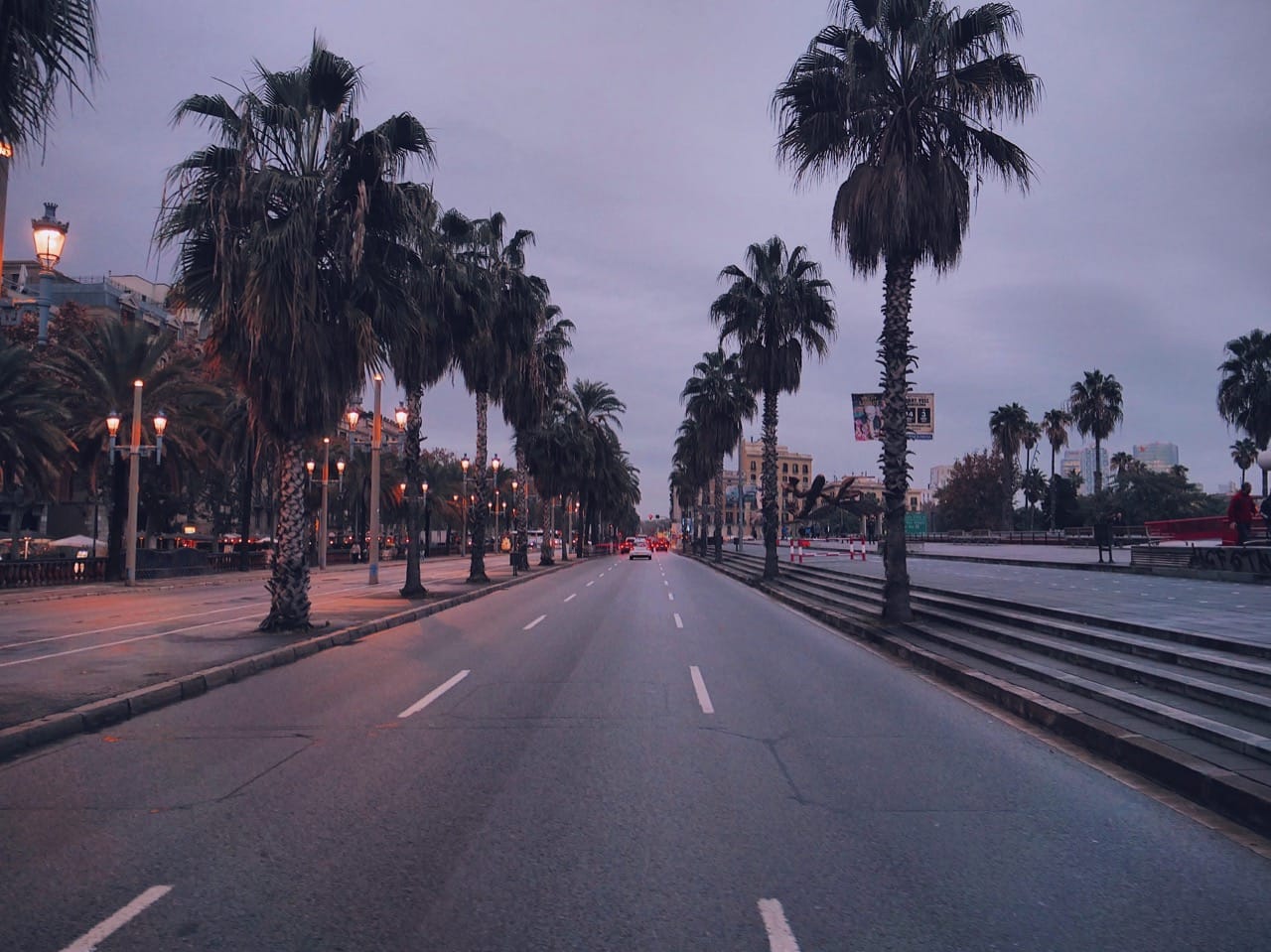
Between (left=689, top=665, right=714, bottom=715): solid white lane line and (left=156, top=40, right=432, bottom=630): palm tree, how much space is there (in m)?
7.86

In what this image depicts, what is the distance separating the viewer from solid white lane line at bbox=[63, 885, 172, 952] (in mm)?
4309

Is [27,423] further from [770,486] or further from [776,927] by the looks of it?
[776,927]

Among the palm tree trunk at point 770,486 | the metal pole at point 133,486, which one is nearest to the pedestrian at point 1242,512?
the palm tree trunk at point 770,486

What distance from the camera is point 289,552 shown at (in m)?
16.7

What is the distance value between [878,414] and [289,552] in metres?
11.8

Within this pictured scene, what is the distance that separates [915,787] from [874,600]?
652 inches

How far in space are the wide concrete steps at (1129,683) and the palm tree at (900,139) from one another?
260 centimetres

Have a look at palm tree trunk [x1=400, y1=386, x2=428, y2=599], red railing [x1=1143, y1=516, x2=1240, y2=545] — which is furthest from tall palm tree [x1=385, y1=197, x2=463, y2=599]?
red railing [x1=1143, y1=516, x2=1240, y2=545]

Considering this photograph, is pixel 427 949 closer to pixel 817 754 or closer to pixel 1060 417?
pixel 817 754

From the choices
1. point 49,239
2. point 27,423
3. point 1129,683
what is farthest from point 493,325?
point 1129,683

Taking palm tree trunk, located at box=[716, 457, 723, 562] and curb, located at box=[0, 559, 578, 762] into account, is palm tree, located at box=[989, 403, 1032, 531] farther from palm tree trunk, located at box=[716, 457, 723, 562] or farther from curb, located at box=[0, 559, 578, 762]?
curb, located at box=[0, 559, 578, 762]

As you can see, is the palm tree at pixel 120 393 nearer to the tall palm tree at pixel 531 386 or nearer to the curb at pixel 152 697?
the tall palm tree at pixel 531 386

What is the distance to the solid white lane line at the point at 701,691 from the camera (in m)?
10.2

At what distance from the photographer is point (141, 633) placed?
678 inches
